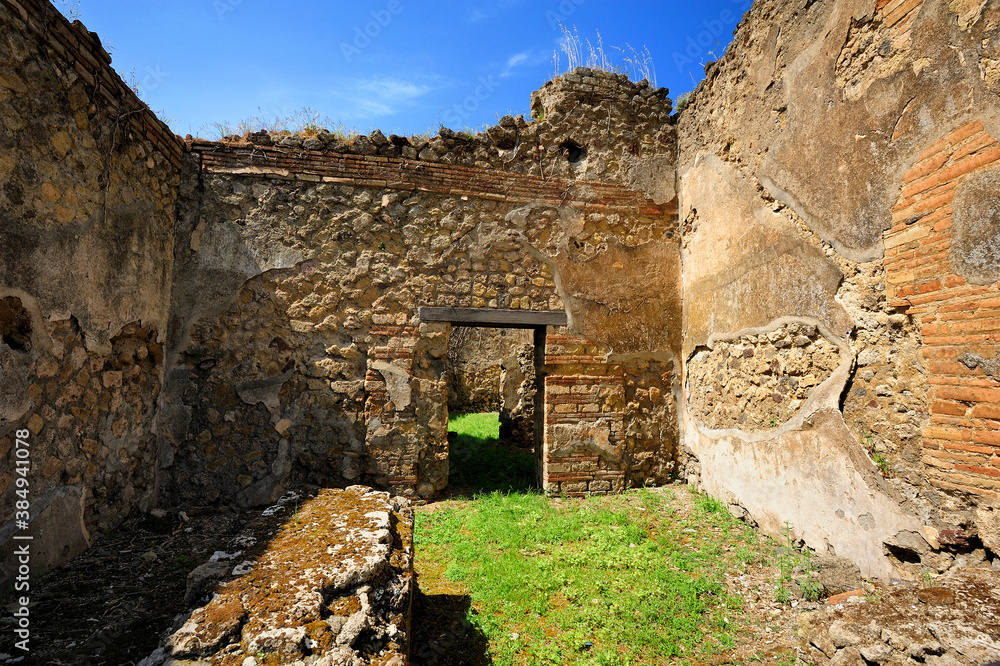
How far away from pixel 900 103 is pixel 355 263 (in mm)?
4299

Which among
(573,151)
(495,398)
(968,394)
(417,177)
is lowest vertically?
(495,398)

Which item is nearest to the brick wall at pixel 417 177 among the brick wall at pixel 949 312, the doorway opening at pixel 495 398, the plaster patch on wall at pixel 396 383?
the doorway opening at pixel 495 398

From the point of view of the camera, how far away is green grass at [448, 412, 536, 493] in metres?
5.37

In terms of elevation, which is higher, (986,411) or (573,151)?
(573,151)

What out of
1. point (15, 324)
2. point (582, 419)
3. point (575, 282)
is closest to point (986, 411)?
point (582, 419)

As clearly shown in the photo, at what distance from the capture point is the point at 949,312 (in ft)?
8.39

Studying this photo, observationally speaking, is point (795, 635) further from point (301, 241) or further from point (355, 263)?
point (301, 241)

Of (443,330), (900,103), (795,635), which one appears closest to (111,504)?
(443,330)

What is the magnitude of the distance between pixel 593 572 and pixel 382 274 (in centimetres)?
324

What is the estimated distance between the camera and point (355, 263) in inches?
192

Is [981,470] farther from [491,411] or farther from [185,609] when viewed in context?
[491,411]

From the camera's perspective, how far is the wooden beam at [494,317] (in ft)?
16.2

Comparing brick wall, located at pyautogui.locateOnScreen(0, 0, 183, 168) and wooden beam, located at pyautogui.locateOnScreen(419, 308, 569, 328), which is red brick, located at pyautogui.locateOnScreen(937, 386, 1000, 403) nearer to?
wooden beam, located at pyautogui.locateOnScreen(419, 308, 569, 328)

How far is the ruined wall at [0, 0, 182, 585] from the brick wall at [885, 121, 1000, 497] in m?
5.07
